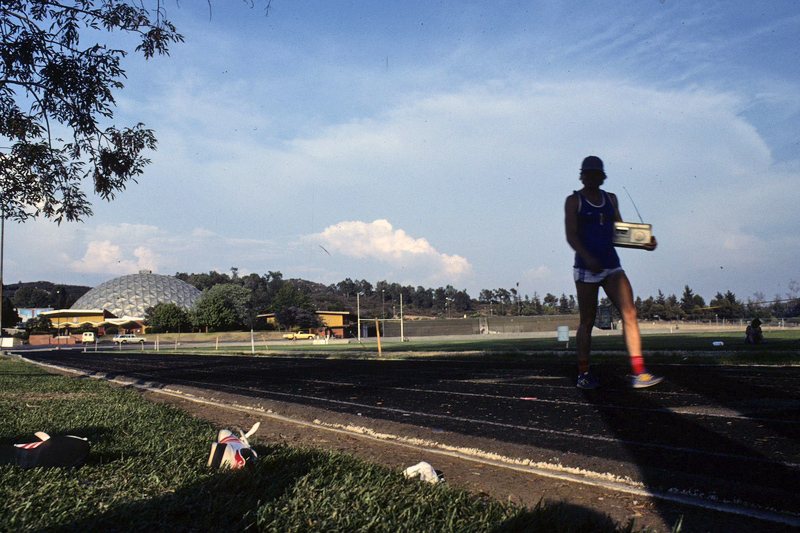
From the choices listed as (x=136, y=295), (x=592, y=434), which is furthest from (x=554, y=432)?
(x=136, y=295)

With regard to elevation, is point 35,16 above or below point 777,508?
above

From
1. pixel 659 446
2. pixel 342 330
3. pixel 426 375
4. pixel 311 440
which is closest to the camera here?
pixel 659 446

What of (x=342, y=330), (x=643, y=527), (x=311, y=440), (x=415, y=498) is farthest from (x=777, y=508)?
(x=342, y=330)

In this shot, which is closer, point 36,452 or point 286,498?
point 286,498

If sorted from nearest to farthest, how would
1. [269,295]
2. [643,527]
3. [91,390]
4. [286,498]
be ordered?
[643,527], [286,498], [91,390], [269,295]

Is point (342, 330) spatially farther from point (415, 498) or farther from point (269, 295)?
point (415, 498)

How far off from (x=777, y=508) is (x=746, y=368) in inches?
264

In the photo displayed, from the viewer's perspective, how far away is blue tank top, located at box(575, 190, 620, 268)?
18.0 ft

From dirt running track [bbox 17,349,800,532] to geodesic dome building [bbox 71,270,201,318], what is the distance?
493 feet

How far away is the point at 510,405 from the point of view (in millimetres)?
6023

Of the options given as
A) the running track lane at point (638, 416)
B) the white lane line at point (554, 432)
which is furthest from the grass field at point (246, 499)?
the white lane line at point (554, 432)

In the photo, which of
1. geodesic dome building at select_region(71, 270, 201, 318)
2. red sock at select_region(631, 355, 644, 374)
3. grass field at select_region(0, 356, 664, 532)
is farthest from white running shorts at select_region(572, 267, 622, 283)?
geodesic dome building at select_region(71, 270, 201, 318)

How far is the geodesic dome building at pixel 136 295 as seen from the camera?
150 metres

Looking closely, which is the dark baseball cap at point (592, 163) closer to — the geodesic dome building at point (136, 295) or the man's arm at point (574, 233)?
the man's arm at point (574, 233)
